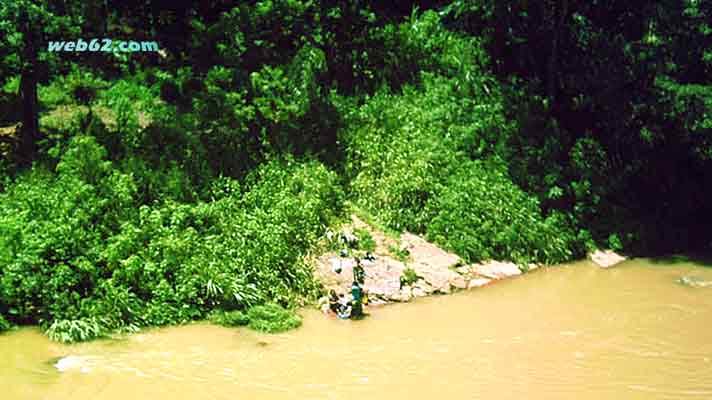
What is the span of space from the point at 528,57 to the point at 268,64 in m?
4.95

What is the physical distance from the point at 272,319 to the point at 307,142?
3.81 metres

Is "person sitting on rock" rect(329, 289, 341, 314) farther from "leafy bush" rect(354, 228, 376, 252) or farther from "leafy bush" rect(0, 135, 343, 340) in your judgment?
"leafy bush" rect(354, 228, 376, 252)

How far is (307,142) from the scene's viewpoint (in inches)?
511

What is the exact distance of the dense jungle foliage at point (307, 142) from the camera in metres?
10.0

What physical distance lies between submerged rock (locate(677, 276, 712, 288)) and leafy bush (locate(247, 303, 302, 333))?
18.0 ft

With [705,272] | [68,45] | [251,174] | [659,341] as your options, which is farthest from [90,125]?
[705,272]

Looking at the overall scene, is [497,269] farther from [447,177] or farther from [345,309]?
[345,309]

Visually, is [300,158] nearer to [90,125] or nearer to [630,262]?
[90,125]

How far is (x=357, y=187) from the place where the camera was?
12805 mm

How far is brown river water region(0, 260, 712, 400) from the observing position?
830 centimetres

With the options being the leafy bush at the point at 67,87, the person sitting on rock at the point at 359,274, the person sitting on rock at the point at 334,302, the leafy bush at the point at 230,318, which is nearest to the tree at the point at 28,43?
the leafy bush at the point at 67,87

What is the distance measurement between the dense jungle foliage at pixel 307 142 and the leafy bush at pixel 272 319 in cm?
3

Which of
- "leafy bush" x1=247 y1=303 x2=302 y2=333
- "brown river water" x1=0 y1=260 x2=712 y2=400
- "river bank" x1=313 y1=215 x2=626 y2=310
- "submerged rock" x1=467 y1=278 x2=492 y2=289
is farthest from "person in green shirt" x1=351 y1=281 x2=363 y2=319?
"submerged rock" x1=467 y1=278 x2=492 y2=289

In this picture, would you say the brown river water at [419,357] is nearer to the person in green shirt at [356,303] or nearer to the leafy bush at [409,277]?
the person in green shirt at [356,303]
